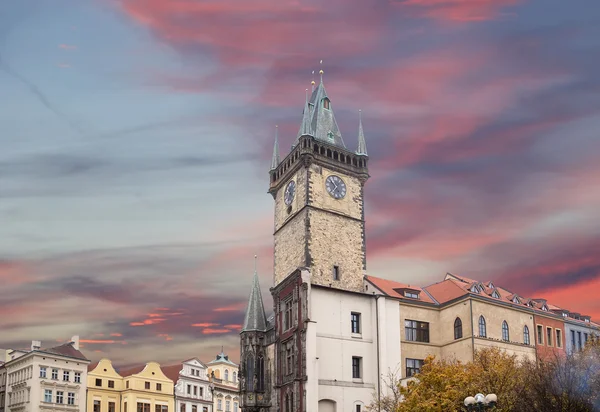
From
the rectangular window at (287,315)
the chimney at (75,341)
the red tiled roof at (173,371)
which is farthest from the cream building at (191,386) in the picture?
the rectangular window at (287,315)

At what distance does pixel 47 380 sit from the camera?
292ft

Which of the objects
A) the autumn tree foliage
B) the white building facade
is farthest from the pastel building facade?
the white building facade

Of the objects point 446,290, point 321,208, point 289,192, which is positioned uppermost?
point 289,192

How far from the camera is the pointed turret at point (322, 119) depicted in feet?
234

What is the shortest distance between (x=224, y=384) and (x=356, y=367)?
179ft

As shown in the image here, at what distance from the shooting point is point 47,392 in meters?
89.0

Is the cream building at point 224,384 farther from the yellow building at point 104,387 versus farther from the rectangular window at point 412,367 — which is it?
the rectangular window at point 412,367

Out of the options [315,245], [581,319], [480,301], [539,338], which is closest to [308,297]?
[315,245]

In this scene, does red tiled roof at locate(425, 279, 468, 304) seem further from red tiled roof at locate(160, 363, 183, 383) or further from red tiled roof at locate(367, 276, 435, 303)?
red tiled roof at locate(160, 363, 183, 383)

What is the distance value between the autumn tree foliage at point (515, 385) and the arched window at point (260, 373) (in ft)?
70.3

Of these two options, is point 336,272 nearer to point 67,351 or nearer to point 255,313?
point 255,313

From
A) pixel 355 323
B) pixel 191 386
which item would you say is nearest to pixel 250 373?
pixel 355 323

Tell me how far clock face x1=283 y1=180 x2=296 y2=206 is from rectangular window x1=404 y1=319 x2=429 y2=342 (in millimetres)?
15632

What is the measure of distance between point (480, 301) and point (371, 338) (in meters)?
10.3
